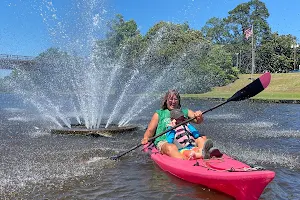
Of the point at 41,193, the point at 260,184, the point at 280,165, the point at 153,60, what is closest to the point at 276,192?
the point at 260,184

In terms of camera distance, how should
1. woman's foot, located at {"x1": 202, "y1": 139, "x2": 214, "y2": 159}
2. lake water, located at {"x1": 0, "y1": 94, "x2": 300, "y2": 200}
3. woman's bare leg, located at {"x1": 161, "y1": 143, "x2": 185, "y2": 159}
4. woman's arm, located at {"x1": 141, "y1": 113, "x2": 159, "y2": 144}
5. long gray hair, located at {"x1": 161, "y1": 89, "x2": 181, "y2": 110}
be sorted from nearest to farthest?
1. lake water, located at {"x1": 0, "y1": 94, "x2": 300, "y2": 200}
2. woman's foot, located at {"x1": 202, "y1": 139, "x2": 214, "y2": 159}
3. woman's bare leg, located at {"x1": 161, "y1": 143, "x2": 185, "y2": 159}
4. long gray hair, located at {"x1": 161, "y1": 89, "x2": 181, "y2": 110}
5. woman's arm, located at {"x1": 141, "y1": 113, "x2": 159, "y2": 144}

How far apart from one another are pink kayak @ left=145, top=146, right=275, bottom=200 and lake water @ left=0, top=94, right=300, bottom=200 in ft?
0.86

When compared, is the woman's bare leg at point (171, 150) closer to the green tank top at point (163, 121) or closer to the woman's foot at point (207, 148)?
the green tank top at point (163, 121)

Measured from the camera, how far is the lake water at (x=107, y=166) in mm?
6598

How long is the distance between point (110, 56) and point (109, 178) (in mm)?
51379

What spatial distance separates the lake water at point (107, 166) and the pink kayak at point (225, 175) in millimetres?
261

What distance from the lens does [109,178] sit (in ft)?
24.9

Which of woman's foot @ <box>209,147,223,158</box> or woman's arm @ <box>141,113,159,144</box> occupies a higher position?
woman's arm @ <box>141,113,159,144</box>

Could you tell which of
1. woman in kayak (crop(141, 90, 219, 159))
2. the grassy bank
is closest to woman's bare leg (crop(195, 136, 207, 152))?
woman in kayak (crop(141, 90, 219, 159))

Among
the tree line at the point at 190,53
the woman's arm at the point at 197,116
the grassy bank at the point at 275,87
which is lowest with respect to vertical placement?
the woman's arm at the point at 197,116

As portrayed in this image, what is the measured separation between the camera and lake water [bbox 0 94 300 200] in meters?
6.60

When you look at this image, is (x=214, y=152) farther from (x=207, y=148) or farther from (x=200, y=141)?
(x=200, y=141)

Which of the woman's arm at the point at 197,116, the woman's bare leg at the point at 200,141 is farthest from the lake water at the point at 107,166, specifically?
the woman's arm at the point at 197,116

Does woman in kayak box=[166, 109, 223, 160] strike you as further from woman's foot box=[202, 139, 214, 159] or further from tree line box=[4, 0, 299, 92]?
tree line box=[4, 0, 299, 92]
